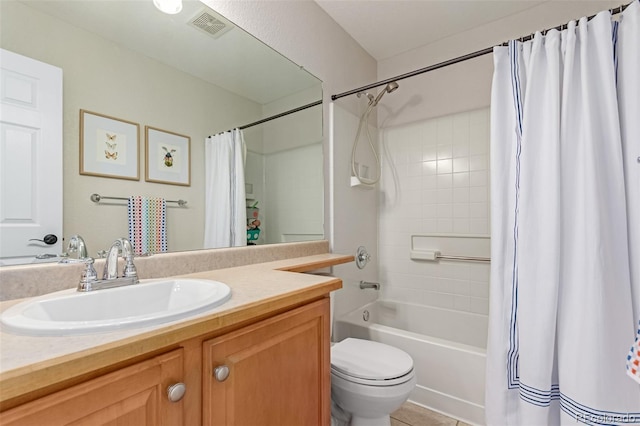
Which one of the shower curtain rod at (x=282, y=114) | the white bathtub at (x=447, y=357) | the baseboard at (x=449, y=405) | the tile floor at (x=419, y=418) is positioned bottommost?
the tile floor at (x=419, y=418)

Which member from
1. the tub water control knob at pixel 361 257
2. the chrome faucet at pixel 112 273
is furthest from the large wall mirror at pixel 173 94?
the tub water control knob at pixel 361 257

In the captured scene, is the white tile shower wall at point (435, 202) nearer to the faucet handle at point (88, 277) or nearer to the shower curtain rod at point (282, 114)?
the shower curtain rod at point (282, 114)

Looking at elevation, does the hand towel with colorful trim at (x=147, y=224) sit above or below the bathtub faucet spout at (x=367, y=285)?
above

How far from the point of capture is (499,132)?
1394mm

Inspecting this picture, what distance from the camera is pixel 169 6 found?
111 cm

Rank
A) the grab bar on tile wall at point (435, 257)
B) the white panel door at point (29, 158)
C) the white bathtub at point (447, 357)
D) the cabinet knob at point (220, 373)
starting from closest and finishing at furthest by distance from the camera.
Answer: the cabinet knob at point (220, 373) → the white panel door at point (29, 158) → the white bathtub at point (447, 357) → the grab bar on tile wall at point (435, 257)

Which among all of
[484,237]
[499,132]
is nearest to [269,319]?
[499,132]

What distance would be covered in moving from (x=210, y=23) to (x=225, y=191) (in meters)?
0.72

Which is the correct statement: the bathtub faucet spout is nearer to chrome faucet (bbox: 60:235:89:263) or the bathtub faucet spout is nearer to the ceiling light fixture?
chrome faucet (bbox: 60:235:89:263)

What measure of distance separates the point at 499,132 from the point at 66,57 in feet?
5.55

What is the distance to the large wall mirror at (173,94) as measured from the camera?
856 millimetres

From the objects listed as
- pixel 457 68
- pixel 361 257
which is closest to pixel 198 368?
pixel 361 257

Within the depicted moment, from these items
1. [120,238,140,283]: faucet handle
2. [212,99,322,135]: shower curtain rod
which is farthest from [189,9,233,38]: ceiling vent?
[120,238,140,283]: faucet handle

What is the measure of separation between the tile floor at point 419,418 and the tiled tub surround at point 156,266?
3.38ft
